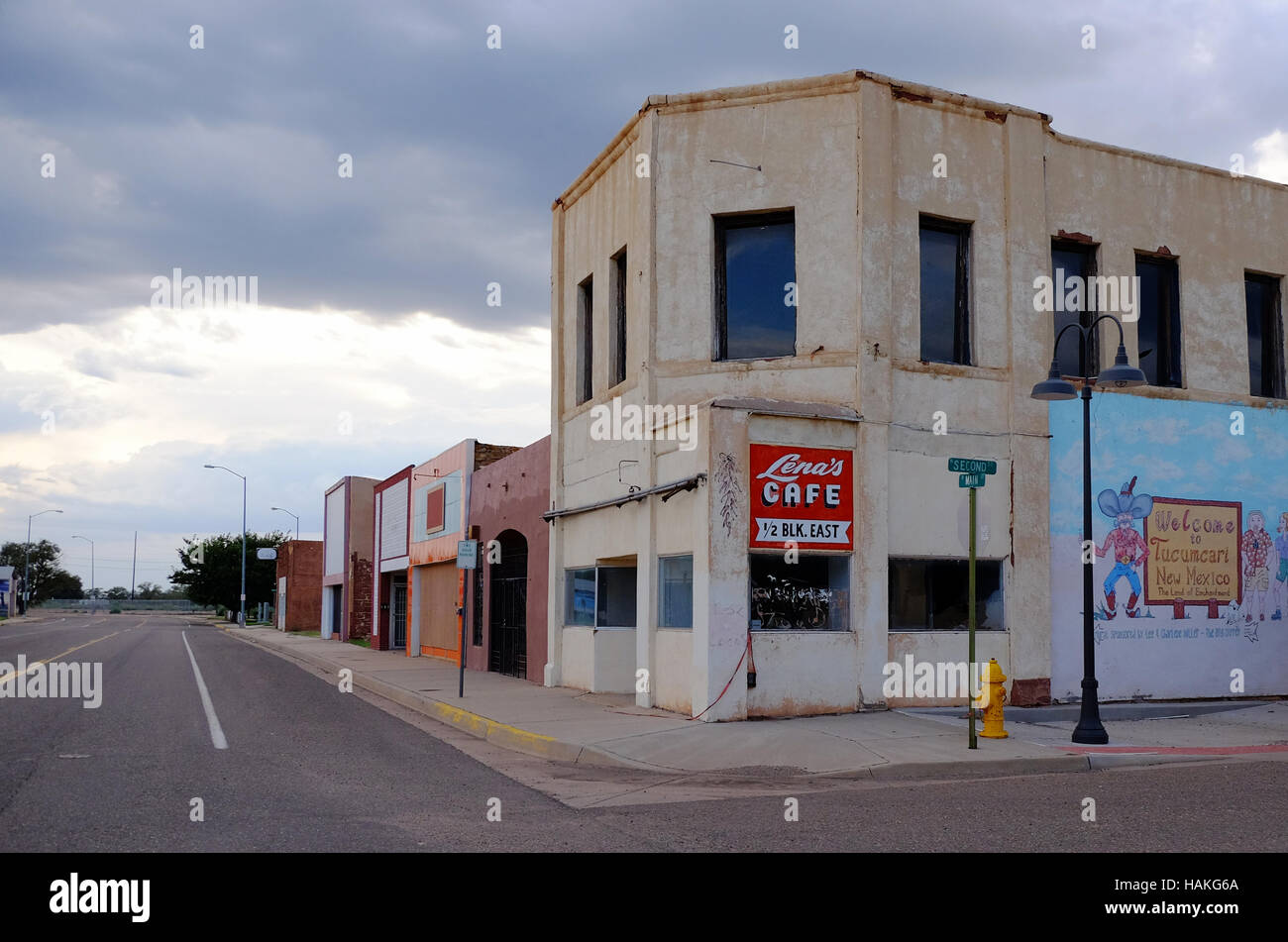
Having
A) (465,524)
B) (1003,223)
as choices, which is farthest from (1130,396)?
(465,524)

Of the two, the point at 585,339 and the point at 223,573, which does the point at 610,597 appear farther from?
the point at 223,573

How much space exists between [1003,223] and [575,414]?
322 inches

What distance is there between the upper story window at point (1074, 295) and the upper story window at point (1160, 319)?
1.11 meters

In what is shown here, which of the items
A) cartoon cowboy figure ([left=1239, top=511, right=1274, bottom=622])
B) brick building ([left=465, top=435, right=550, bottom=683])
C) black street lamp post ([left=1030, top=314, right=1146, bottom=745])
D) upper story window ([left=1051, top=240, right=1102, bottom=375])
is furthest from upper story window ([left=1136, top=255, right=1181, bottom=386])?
brick building ([left=465, top=435, right=550, bottom=683])

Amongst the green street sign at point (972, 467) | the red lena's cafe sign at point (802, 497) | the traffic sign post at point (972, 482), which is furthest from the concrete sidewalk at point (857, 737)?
the green street sign at point (972, 467)

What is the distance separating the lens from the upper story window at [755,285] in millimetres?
17125

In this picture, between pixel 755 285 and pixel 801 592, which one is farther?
pixel 755 285

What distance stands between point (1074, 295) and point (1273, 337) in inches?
182

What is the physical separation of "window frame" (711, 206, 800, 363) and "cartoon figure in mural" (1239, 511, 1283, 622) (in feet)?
28.9

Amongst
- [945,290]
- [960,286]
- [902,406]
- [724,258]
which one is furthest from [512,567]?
[960,286]

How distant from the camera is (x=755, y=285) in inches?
685

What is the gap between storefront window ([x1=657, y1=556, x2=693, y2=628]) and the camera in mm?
16453
